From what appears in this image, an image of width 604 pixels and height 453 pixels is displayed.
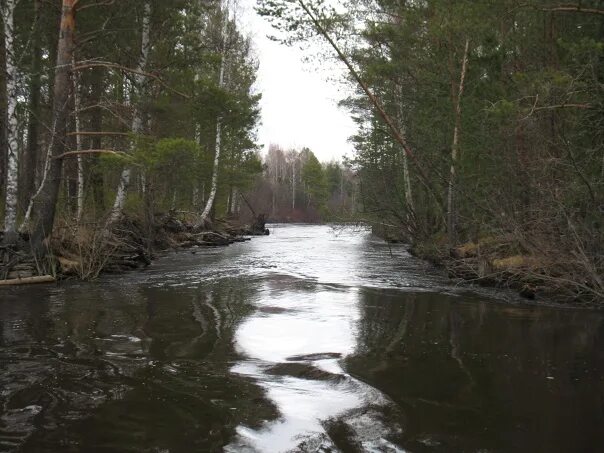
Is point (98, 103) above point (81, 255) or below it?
above

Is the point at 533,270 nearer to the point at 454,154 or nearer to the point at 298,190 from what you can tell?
the point at 454,154

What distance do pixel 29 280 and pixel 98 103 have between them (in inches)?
181

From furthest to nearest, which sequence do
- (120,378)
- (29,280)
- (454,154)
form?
(454,154) < (29,280) < (120,378)

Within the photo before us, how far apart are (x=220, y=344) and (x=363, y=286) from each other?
6191mm

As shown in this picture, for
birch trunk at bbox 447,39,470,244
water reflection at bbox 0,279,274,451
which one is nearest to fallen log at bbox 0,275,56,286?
water reflection at bbox 0,279,274,451

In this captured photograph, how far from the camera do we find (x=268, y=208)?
2832 inches

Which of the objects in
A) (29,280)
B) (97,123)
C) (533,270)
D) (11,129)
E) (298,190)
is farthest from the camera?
(298,190)

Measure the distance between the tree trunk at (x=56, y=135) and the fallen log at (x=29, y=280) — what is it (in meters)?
0.72

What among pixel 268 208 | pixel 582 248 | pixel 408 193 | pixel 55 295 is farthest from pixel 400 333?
pixel 268 208

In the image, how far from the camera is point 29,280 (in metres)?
12.0

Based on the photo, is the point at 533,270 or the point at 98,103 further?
the point at 98,103

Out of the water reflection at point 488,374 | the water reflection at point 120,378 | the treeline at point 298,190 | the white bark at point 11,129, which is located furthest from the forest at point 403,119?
the treeline at point 298,190

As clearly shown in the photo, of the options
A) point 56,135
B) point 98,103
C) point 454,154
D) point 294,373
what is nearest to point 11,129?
point 56,135

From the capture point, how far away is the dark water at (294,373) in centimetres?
431
